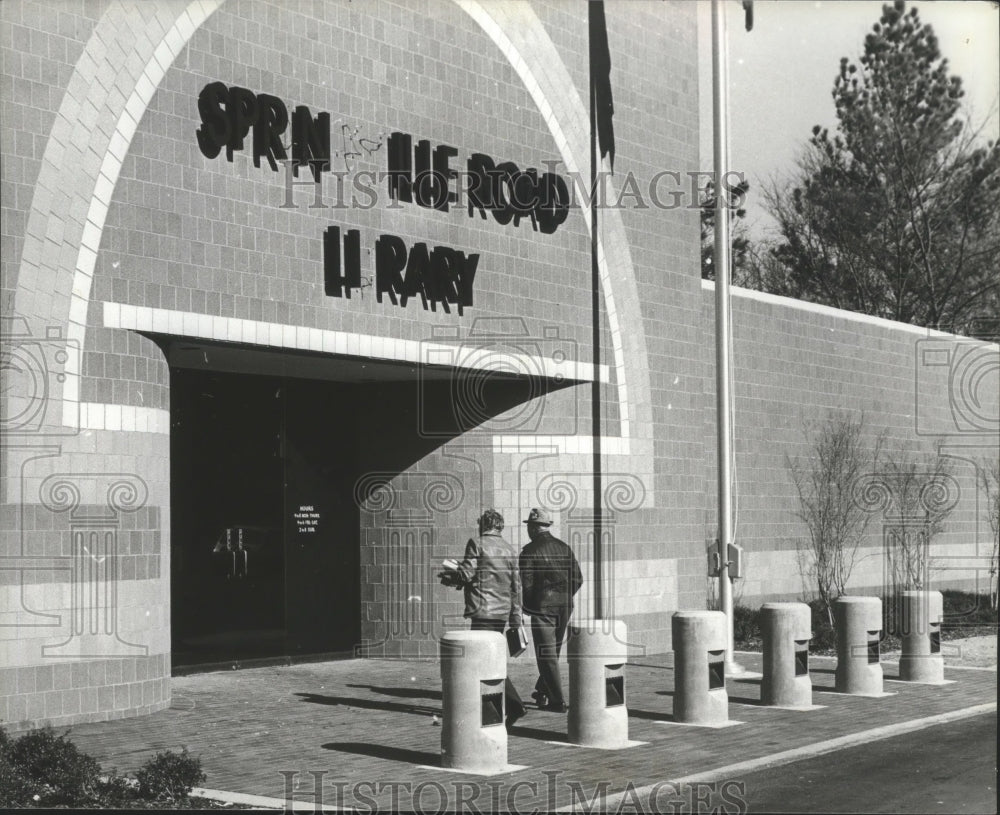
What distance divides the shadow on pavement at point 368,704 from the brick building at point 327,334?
161 cm

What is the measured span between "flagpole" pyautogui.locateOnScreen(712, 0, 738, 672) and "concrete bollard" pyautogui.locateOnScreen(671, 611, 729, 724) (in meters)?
3.67

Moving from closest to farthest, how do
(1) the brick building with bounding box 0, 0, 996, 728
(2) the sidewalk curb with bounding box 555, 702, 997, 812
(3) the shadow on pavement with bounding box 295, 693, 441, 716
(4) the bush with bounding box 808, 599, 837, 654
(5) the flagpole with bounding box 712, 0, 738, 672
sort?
(2) the sidewalk curb with bounding box 555, 702, 997, 812 → (1) the brick building with bounding box 0, 0, 996, 728 → (3) the shadow on pavement with bounding box 295, 693, 441, 716 → (5) the flagpole with bounding box 712, 0, 738, 672 → (4) the bush with bounding box 808, 599, 837, 654

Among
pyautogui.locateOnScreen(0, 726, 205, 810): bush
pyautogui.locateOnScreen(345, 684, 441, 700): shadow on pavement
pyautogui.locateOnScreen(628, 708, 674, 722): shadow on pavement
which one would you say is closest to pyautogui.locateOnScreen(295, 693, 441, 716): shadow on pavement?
pyautogui.locateOnScreen(345, 684, 441, 700): shadow on pavement

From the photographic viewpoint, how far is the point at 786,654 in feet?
45.3

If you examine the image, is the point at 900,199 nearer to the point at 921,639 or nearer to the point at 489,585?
the point at 921,639

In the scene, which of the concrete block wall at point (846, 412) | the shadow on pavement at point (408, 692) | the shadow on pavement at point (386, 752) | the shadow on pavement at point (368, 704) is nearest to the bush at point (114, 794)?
the shadow on pavement at point (386, 752)

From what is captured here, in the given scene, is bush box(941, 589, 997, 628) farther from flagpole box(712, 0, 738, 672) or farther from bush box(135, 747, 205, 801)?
bush box(135, 747, 205, 801)

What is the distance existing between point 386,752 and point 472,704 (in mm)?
1183

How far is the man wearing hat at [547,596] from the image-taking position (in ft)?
44.1

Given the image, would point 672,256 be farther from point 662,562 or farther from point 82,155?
point 82,155

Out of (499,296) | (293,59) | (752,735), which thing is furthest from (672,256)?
(752,735)

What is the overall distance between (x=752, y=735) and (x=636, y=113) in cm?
965

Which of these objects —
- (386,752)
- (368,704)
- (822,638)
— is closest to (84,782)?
(386,752)

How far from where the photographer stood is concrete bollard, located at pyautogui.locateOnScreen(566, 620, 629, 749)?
11594 millimetres
